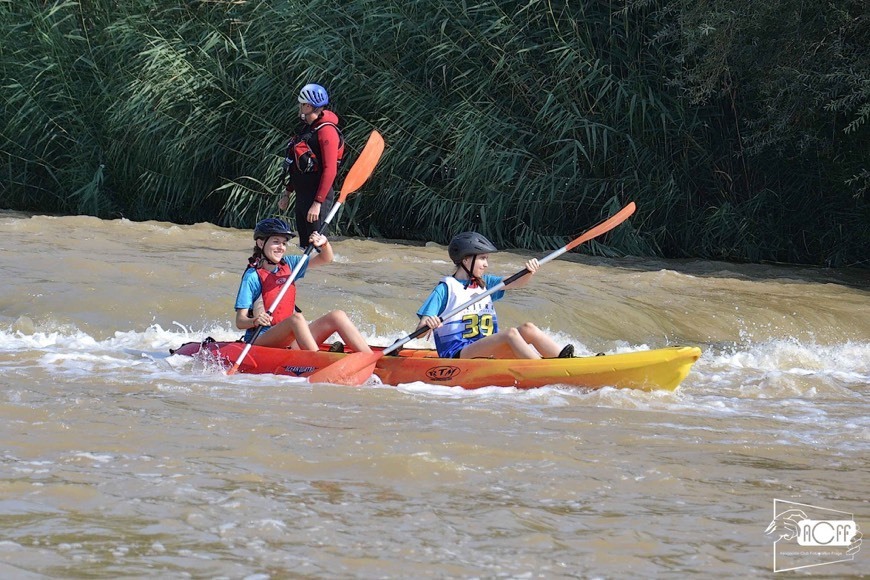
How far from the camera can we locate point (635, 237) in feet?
37.0

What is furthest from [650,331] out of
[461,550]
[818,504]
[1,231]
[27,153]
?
[27,153]

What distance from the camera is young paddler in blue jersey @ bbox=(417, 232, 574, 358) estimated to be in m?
5.85

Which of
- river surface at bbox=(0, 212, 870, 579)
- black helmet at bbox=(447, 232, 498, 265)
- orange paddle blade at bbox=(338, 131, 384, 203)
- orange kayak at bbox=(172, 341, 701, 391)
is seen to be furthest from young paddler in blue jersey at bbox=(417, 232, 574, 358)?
orange paddle blade at bbox=(338, 131, 384, 203)

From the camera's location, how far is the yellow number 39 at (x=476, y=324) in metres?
6.13

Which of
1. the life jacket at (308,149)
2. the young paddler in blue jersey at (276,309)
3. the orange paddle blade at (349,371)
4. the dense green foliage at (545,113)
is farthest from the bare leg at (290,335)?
the dense green foliage at (545,113)

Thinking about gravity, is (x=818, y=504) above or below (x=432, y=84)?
below

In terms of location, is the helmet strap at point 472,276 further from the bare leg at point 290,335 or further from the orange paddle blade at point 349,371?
the bare leg at point 290,335

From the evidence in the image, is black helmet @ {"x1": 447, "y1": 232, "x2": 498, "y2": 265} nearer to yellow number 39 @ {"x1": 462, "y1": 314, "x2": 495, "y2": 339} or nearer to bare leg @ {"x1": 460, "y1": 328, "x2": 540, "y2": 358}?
yellow number 39 @ {"x1": 462, "y1": 314, "x2": 495, "y2": 339}

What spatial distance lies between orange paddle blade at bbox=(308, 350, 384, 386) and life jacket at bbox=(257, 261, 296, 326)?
0.62 meters

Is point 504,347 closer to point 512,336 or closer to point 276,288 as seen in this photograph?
point 512,336

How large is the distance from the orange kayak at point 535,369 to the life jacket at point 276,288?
467 millimetres

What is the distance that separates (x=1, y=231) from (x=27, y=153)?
3.35 m

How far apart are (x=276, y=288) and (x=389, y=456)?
91.9 inches

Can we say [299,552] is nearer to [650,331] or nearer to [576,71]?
[650,331]
